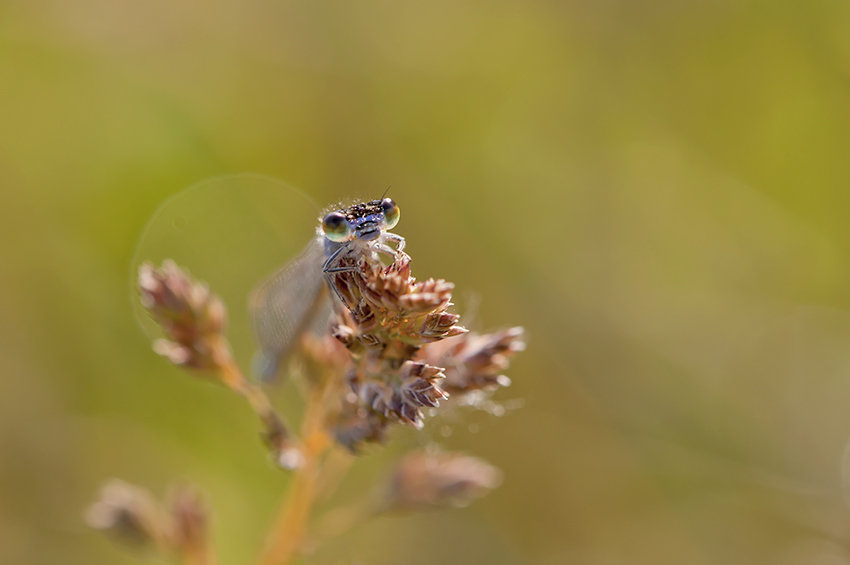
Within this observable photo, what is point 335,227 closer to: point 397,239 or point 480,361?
point 397,239

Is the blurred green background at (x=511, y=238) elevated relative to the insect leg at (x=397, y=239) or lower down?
elevated

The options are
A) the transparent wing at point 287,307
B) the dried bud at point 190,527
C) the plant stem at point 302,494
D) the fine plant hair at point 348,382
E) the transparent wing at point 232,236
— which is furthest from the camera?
the transparent wing at point 232,236

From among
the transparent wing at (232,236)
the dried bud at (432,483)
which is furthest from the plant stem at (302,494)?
the transparent wing at (232,236)

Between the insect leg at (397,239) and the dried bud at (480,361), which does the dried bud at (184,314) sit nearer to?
the insect leg at (397,239)

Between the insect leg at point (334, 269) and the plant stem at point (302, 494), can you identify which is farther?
the plant stem at point (302, 494)

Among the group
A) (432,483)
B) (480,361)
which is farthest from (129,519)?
(480,361)

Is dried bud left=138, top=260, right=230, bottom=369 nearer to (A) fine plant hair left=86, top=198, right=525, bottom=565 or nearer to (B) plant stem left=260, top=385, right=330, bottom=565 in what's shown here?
(A) fine plant hair left=86, top=198, right=525, bottom=565

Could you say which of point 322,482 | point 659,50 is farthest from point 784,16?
point 322,482

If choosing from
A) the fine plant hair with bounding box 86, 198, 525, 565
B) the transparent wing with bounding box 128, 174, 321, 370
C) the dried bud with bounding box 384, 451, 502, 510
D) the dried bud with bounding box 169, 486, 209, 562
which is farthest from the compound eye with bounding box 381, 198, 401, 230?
the transparent wing with bounding box 128, 174, 321, 370
